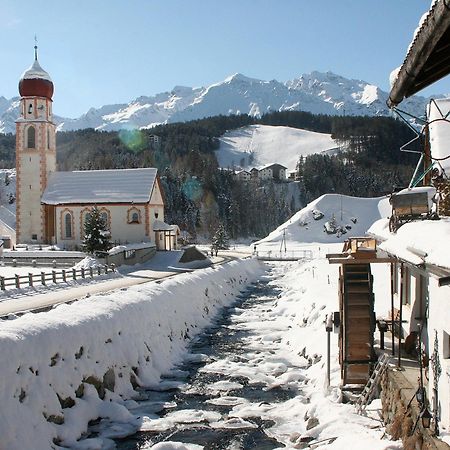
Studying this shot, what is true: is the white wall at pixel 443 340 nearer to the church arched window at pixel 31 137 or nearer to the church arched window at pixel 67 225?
the church arched window at pixel 67 225

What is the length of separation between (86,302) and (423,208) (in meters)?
11.6

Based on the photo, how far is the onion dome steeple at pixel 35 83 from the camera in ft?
168

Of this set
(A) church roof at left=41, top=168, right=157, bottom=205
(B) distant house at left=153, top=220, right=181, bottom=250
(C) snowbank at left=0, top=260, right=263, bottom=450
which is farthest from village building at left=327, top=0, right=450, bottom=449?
(A) church roof at left=41, top=168, right=157, bottom=205

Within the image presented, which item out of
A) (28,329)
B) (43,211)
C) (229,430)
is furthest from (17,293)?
(43,211)

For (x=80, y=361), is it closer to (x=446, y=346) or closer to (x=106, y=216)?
(x=446, y=346)

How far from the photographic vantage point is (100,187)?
51.1m

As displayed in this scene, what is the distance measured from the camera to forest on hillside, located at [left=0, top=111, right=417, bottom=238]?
109 meters

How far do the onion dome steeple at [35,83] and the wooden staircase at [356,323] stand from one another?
4378 centimetres

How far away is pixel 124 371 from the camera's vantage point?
16016 mm

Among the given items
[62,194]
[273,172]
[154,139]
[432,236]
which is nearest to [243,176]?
[273,172]

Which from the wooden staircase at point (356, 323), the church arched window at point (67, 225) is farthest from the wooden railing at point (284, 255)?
the wooden staircase at point (356, 323)

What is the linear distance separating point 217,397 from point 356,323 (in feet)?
14.0

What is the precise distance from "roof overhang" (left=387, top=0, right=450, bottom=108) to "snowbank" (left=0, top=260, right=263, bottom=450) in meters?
9.18

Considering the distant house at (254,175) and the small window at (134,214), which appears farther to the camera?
the distant house at (254,175)
